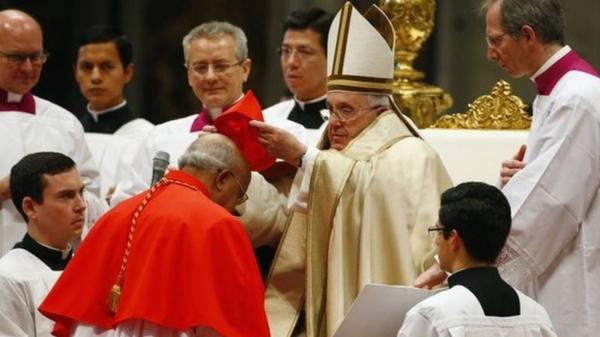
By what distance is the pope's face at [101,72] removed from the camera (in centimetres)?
898

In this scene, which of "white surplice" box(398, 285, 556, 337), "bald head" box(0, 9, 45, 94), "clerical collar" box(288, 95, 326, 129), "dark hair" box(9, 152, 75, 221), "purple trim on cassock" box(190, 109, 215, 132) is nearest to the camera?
"white surplice" box(398, 285, 556, 337)

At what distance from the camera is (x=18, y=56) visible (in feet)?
25.8

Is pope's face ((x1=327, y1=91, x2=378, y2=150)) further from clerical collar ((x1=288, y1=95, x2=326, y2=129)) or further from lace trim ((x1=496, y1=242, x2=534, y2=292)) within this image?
clerical collar ((x1=288, y1=95, x2=326, y2=129))

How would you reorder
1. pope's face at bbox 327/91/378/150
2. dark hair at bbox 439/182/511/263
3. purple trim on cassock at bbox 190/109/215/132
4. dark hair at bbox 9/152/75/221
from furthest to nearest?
purple trim on cassock at bbox 190/109/215/132 < pope's face at bbox 327/91/378/150 < dark hair at bbox 9/152/75/221 < dark hair at bbox 439/182/511/263

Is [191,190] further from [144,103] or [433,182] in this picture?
[144,103]

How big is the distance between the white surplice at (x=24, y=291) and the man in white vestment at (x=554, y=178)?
5.65 feet

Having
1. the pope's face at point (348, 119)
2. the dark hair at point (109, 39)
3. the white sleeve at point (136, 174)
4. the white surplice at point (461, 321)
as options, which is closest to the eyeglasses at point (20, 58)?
the white sleeve at point (136, 174)

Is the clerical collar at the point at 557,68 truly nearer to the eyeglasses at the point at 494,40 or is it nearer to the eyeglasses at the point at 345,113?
the eyeglasses at the point at 494,40

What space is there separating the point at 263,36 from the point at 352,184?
629cm

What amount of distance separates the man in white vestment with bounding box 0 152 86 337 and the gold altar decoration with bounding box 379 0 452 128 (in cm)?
216

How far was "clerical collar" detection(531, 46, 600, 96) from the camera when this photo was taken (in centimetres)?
618

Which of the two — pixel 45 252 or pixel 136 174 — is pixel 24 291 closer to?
pixel 45 252

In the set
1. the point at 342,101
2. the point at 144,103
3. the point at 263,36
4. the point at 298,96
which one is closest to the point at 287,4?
the point at 263,36

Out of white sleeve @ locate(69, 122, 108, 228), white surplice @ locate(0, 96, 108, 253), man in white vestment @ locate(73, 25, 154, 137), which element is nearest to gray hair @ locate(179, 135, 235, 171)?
white surplice @ locate(0, 96, 108, 253)
